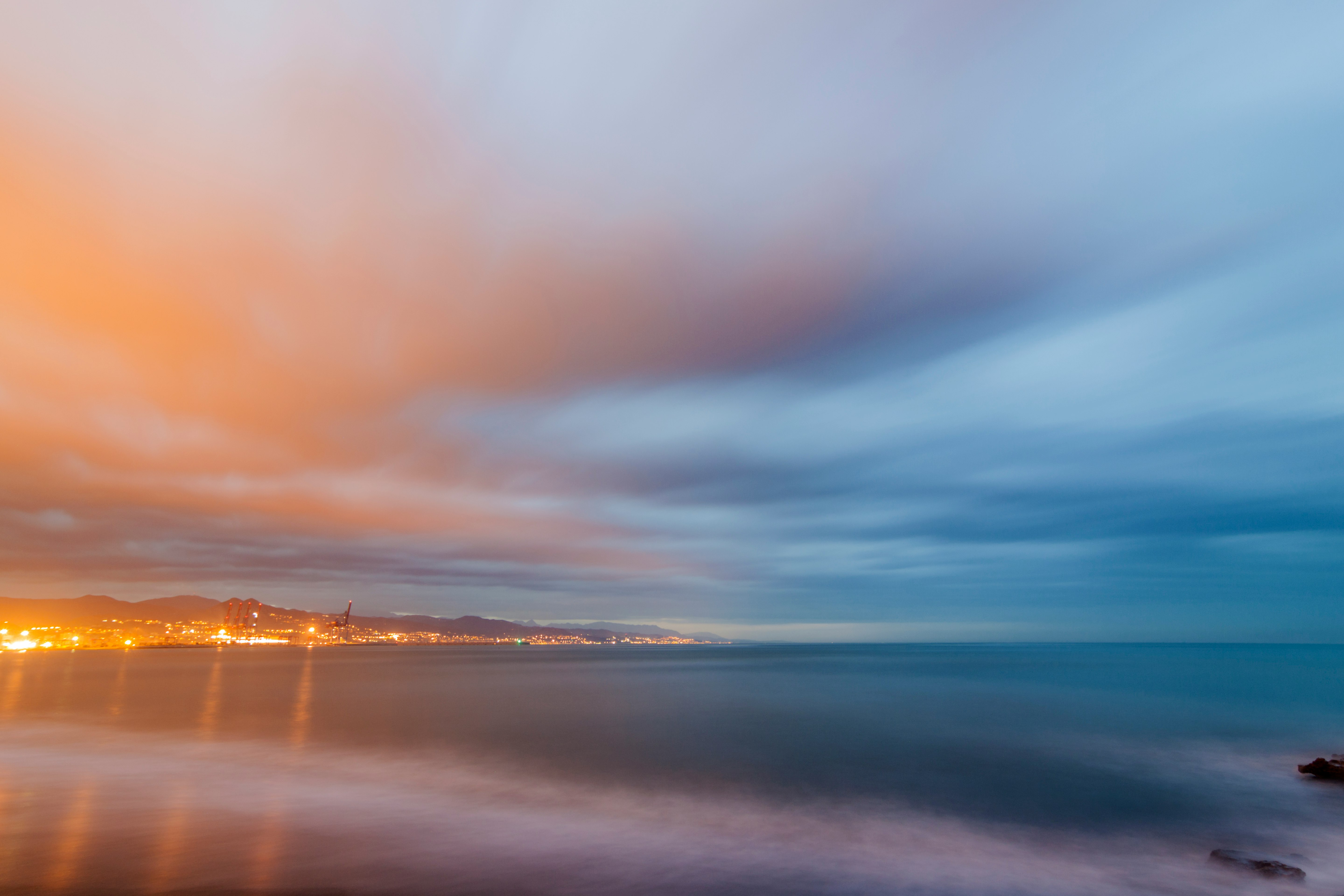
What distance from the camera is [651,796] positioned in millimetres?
26891

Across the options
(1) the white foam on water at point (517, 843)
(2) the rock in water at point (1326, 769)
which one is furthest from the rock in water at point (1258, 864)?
A: (2) the rock in water at point (1326, 769)

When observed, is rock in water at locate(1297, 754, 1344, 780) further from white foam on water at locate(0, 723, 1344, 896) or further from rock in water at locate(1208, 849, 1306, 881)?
rock in water at locate(1208, 849, 1306, 881)

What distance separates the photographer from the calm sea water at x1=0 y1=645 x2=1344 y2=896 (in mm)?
16906

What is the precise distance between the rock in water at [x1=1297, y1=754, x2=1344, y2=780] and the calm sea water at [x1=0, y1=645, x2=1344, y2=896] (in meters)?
1.46

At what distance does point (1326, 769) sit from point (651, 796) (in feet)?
96.1

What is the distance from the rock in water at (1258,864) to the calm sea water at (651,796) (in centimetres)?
42

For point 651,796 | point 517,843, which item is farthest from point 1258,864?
point 517,843

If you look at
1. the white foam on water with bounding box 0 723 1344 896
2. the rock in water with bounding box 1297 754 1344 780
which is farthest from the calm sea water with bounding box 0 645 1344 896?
the rock in water with bounding box 1297 754 1344 780

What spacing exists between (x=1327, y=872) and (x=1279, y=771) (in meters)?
19.9

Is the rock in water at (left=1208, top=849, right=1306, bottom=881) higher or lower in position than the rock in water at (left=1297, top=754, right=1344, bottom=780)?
higher

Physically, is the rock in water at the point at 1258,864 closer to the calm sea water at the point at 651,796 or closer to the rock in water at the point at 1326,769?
the calm sea water at the point at 651,796

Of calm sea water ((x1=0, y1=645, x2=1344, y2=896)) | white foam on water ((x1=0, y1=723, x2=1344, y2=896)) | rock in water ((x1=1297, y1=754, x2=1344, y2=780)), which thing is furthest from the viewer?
rock in water ((x1=1297, y1=754, x2=1344, y2=780))

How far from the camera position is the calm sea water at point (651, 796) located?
16906mm

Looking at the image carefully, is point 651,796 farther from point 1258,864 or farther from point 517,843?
point 1258,864
